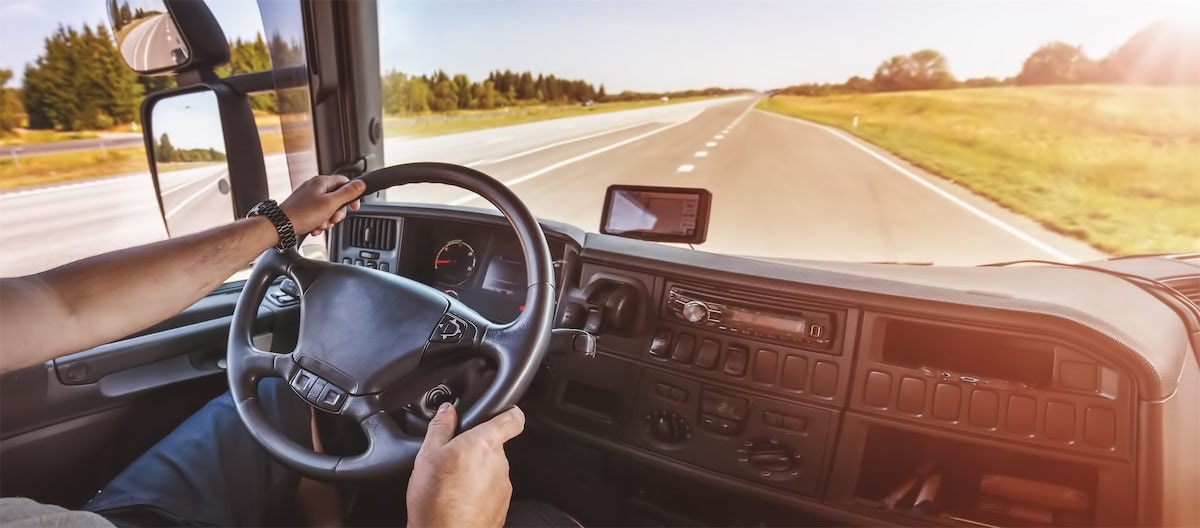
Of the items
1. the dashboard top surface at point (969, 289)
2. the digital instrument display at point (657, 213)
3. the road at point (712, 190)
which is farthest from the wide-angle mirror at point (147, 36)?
the digital instrument display at point (657, 213)

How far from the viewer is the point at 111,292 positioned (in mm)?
1113

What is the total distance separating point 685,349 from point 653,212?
0.49 meters

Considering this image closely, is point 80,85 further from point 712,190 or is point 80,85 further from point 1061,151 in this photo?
point 1061,151

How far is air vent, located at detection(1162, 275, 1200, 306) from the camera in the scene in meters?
1.78

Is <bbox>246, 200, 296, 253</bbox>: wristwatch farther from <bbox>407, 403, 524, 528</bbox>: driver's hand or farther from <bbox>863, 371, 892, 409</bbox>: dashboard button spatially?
<bbox>863, 371, 892, 409</bbox>: dashboard button

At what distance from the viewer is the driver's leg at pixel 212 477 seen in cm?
152

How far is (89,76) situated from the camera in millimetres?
2477

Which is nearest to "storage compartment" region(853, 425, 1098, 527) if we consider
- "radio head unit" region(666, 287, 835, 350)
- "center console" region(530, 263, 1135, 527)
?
"center console" region(530, 263, 1135, 527)

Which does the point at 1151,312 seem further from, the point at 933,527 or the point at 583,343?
the point at 583,343

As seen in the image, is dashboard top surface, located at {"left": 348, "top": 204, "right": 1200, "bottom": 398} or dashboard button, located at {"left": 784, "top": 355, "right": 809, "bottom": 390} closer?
dashboard top surface, located at {"left": 348, "top": 204, "right": 1200, "bottom": 398}

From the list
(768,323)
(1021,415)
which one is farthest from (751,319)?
(1021,415)

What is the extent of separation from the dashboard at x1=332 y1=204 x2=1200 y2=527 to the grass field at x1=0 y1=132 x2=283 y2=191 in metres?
1.30

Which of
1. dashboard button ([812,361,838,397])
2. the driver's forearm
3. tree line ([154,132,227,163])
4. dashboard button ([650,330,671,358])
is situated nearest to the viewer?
the driver's forearm

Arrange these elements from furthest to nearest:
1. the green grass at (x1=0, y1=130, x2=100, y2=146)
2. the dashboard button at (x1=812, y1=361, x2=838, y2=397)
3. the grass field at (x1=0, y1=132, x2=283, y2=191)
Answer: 1. the grass field at (x1=0, y1=132, x2=283, y2=191)
2. the green grass at (x1=0, y1=130, x2=100, y2=146)
3. the dashboard button at (x1=812, y1=361, x2=838, y2=397)
